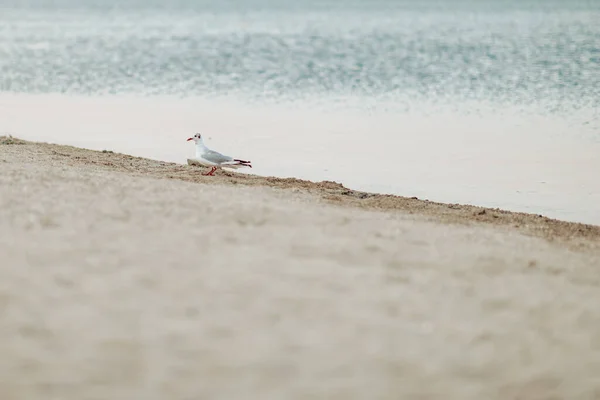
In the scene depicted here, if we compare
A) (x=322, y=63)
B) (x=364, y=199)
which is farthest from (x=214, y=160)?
(x=322, y=63)

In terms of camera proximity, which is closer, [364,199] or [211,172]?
[364,199]

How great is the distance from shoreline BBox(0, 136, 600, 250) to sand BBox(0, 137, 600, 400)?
292mm

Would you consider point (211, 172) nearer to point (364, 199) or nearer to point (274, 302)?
point (364, 199)

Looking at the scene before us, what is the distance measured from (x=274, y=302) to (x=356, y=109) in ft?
51.7

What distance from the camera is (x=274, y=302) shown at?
233 inches

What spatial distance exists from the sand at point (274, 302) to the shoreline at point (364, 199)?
292mm

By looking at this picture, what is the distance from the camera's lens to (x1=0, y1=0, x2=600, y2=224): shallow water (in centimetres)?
1414

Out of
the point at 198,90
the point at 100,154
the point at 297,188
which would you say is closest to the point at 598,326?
the point at 297,188

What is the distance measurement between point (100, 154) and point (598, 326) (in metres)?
9.05

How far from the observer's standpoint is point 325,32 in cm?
5372

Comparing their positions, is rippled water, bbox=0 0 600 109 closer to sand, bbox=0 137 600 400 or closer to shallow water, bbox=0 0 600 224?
shallow water, bbox=0 0 600 224

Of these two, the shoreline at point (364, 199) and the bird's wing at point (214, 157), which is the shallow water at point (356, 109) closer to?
the shoreline at point (364, 199)

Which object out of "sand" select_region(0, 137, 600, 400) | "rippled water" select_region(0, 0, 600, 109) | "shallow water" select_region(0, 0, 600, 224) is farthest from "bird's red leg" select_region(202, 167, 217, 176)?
"rippled water" select_region(0, 0, 600, 109)

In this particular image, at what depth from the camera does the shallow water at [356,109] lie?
14141mm
